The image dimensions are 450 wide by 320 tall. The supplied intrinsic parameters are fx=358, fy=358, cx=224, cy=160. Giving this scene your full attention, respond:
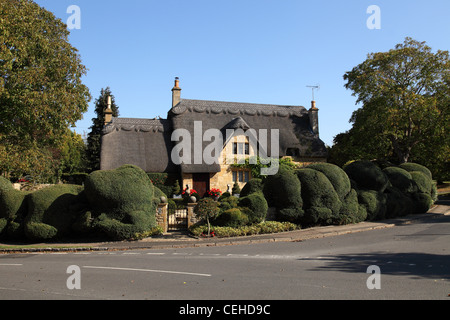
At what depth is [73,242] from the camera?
16.2 meters

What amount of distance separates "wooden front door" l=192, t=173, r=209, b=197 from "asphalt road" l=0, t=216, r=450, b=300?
57.2 ft

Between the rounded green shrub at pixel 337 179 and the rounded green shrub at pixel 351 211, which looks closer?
the rounded green shrub at pixel 351 211

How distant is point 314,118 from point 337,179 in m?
19.6

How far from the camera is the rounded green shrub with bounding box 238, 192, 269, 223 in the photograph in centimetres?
1759

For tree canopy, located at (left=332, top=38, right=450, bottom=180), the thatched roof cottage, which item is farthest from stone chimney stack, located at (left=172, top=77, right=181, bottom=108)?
tree canopy, located at (left=332, top=38, right=450, bottom=180)

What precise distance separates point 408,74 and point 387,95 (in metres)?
2.75

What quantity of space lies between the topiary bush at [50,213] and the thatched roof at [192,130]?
13.7m

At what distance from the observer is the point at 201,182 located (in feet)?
103

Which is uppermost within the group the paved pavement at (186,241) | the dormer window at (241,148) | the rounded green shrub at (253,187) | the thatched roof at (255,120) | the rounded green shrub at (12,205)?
the thatched roof at (255,120)

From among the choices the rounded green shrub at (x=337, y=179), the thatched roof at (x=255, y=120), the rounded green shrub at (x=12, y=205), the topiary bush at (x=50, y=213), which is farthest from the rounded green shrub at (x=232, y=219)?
the thatched roof at (x=255, y=120)

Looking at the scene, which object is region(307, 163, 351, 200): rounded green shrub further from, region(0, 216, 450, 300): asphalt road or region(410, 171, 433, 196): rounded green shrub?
region(410, 171, 433, 196): rounded green shrub

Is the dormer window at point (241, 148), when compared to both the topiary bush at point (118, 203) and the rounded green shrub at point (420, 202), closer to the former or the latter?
the rounded green shrub at point (420, 202)

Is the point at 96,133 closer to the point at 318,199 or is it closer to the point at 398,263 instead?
the point at 318,199

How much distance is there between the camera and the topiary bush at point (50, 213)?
1592 cm
